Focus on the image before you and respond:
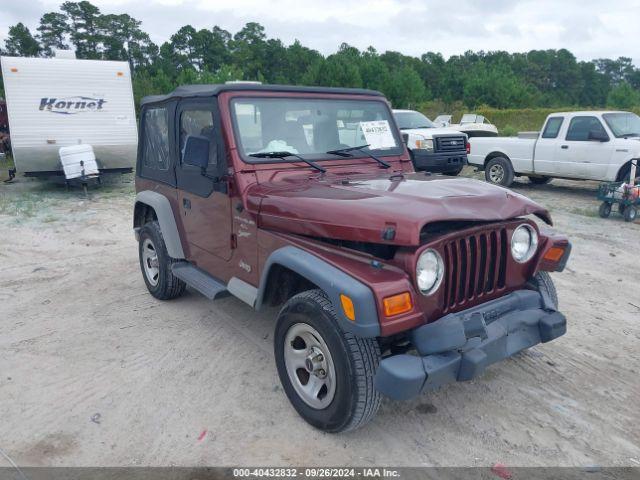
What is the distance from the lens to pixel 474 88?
41.7m

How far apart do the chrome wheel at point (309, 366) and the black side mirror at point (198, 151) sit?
146cm

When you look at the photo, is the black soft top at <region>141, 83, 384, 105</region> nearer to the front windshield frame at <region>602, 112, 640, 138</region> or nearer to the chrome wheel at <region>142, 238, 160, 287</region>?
the chrome wheel at <region>142, 238, 160, 287</region>

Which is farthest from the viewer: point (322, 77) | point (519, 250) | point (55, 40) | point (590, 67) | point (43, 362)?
point (590, 67)

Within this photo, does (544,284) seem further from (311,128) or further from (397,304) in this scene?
(311,128)

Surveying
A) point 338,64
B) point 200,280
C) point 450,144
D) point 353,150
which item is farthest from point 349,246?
point 338,64

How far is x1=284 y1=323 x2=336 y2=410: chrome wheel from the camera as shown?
2846 millimetres

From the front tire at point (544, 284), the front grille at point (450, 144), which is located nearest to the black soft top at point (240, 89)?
the front tire at point (544, 284)

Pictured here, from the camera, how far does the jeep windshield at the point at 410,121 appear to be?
13258 millimetres

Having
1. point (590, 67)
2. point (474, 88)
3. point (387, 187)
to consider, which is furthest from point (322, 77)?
point (590, 67)

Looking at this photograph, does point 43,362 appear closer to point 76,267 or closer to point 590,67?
point 76,267

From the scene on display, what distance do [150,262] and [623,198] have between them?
755 cm

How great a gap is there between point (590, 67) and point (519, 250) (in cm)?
9382

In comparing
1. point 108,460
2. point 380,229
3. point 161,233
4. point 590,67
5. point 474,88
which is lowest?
point 108,460

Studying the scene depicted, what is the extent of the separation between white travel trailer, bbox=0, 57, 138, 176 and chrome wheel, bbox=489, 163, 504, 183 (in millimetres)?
8678
